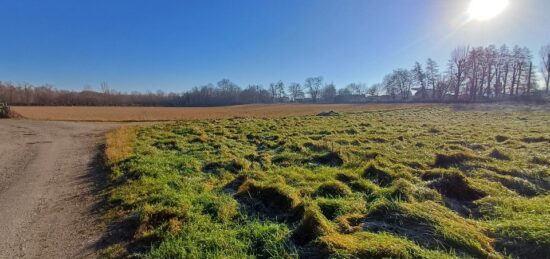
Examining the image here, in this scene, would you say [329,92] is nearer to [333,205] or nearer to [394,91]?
[394,91]

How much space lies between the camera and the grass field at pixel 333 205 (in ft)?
13.5

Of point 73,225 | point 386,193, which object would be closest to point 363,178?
point 386,193

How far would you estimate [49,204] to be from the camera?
6859mm

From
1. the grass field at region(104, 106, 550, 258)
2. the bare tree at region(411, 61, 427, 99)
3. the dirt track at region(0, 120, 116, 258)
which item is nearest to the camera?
the grass field at region(104, 106, 550, 258)

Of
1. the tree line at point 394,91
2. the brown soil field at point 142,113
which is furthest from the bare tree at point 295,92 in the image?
the brown soil field at point 142,113

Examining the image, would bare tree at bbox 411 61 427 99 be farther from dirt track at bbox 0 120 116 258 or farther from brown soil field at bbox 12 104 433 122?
dirt track at bbox 0 120 116 258

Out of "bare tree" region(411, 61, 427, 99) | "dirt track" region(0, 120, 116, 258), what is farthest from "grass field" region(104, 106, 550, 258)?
"bare tree" region(411, 61, 427, 99)

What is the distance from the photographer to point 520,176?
25.7 feet

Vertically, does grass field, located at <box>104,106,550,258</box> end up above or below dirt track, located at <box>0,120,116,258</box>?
above

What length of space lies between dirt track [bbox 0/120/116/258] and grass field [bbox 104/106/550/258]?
21.4 inches

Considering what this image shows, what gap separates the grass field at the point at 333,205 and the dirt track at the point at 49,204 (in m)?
0.54

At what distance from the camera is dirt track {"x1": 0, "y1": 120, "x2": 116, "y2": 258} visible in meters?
4.94

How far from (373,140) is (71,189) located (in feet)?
41.1

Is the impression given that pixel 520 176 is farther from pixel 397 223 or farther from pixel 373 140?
pixel 373 140
